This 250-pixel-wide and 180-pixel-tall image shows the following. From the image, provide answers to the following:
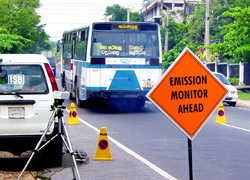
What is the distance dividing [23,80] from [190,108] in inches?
138

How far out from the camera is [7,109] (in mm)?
9094

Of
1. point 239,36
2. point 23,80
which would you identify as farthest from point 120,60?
point 239,36

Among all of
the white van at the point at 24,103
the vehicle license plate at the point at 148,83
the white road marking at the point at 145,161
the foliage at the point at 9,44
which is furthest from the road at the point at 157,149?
the foliage at the point at 9,44

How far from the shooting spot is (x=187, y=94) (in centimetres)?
692

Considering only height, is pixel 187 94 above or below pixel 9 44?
below

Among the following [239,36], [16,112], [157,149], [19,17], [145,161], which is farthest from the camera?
[19,17]

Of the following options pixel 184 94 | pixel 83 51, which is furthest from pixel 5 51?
pixel 184 94

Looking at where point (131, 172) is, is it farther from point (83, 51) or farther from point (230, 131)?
point (83, 51)

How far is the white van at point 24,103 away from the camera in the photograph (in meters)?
9.07

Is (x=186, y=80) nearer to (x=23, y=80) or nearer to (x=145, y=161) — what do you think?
(x=23, y=80)

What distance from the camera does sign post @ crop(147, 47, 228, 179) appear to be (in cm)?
684

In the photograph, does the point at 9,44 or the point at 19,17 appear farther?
the point at 19,17

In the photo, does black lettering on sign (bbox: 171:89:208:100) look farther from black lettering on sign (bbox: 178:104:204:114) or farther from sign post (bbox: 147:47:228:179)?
black lettering on sign (bbox: 178:104:204:114)

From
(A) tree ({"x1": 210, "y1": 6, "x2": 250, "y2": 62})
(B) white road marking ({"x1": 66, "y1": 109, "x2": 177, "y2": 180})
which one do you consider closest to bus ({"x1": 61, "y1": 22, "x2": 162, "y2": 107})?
(B) white road marking ({"x1": 66, "y1": 109, "x2": 177, "y2": 180})
